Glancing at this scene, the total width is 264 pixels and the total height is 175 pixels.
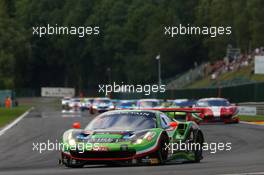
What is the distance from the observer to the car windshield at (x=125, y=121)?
53.4 feet

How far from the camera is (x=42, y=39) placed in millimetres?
110000

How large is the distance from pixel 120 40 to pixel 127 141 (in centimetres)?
7954

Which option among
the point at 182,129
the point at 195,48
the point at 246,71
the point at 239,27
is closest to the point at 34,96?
the point at 195,48

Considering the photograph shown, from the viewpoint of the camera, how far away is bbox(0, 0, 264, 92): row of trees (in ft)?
276

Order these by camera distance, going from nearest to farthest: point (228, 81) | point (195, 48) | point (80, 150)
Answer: point (80, 150)
point (228, 81)
point (195, 48)

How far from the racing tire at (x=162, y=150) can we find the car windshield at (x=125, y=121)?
1.28ft

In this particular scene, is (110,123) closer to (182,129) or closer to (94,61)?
(182,129)

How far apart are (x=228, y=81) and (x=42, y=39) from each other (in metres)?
48.8

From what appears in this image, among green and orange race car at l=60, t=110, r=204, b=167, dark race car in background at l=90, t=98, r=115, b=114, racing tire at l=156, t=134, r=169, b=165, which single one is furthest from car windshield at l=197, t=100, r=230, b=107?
racing tire at l=156, t=134, r=169, b=165

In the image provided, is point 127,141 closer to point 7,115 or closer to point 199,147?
point 199,147

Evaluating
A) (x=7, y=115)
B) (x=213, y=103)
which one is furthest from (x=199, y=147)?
(x=7, y=115)

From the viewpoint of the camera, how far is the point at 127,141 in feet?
50.7

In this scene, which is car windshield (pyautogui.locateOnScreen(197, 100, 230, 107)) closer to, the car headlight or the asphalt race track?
the asphalt race track

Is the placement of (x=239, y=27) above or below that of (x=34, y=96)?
above
